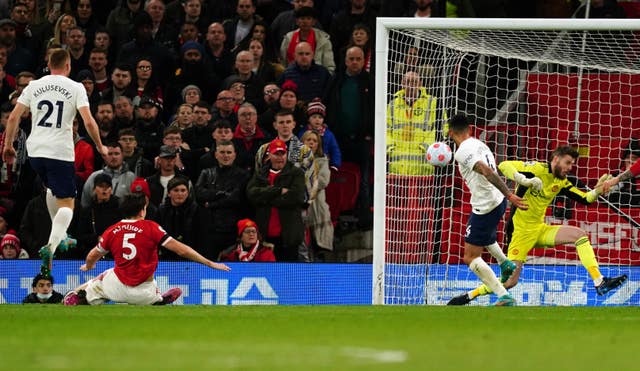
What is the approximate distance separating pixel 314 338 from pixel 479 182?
212 inches

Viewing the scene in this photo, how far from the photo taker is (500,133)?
17297mm

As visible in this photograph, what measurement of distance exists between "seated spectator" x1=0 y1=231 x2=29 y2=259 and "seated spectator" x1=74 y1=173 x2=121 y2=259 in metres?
0.61

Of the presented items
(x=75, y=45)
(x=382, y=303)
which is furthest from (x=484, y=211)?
(x=75, y=45)

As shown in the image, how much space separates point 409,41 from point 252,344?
29.3ft

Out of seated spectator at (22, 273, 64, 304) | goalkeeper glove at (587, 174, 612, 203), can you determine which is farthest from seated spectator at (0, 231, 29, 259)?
goalkeeper glove at (587, 174, 612, 203)

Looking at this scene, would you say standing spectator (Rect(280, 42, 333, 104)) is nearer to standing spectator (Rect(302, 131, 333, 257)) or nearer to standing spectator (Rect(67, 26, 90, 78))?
standing spectator (Rect(302, 131, 333, 257))

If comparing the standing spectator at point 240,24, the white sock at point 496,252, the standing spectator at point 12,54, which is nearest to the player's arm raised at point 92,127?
the white sock at point 496,252

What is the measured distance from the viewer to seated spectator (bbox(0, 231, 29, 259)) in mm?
16828

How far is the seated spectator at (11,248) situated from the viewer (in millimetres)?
16828

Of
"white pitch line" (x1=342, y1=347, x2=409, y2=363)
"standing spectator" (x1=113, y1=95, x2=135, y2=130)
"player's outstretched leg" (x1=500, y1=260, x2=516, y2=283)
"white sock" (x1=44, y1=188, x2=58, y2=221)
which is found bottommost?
"player's outstretched leg" (x1=500, y1=260, x2=516, y2=283)

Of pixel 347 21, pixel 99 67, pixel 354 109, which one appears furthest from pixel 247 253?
pixel 347 21

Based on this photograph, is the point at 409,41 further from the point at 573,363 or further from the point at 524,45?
the point at 573,363

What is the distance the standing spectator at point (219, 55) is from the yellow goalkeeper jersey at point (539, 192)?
593 cm

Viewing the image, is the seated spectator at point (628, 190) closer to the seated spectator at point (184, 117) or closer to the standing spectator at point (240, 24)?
the seated spectator at point (184, 117)
